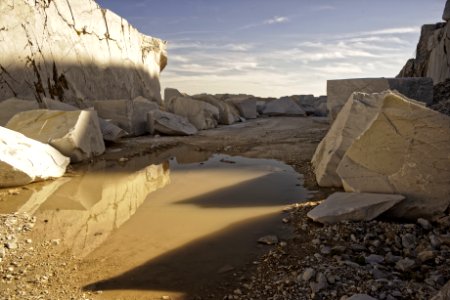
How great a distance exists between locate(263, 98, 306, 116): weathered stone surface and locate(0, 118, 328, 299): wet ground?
9.35 metres

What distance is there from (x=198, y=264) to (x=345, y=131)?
2247mm

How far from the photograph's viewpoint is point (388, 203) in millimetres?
2406

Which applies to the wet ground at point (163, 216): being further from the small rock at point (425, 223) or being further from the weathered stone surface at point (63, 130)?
the small rock at point (425, 223)

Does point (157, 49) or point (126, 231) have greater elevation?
point (157, 49)

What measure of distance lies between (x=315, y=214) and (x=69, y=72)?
6664 millimetres

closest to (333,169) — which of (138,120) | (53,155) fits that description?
(53,155)

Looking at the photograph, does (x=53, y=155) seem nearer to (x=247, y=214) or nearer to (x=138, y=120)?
(x=247, y=214)

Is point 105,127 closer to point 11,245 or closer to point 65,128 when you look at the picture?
point 65,128

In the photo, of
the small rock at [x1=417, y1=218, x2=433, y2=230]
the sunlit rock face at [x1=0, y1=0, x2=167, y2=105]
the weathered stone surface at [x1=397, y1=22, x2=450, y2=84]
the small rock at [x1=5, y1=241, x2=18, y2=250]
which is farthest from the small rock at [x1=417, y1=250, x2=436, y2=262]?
the weathered stone surface at [x1=397, y1=22, x2=450, y2=84]

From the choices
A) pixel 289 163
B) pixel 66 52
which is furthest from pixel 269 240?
pixel 66 52

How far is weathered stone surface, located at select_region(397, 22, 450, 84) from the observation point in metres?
8.41

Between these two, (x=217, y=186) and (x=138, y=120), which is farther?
(x=138, y=120)

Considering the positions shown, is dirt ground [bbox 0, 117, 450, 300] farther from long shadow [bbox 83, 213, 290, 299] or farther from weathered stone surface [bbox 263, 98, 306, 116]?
weathered stone surface [bbox 263, 98, 306, 116]

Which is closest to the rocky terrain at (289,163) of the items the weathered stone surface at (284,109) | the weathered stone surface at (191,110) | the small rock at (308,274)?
the small rock at (308,274)
